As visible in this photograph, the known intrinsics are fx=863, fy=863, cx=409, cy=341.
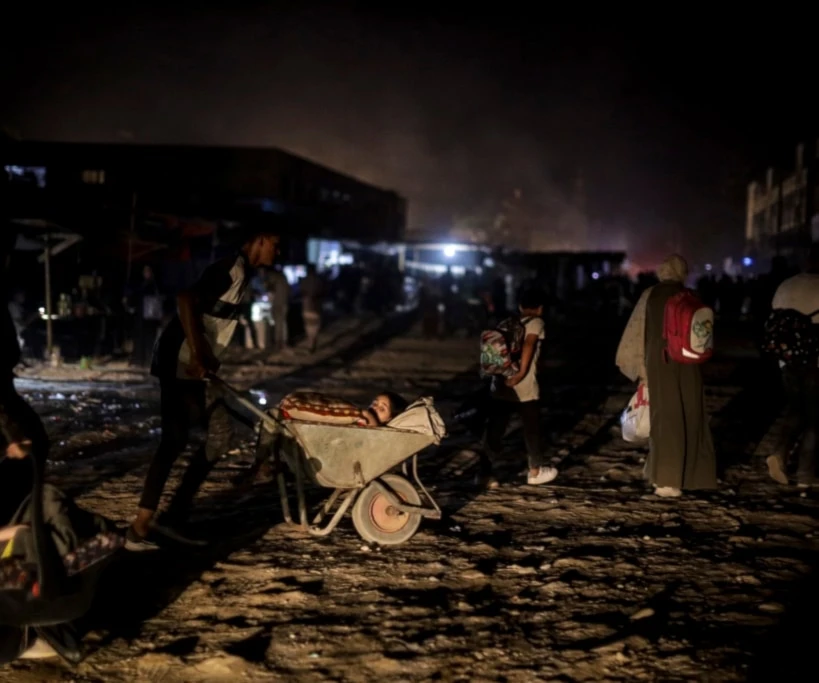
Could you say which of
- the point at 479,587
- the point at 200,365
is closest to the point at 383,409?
the point at 200,365

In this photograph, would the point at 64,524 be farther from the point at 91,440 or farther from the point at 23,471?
the point at 91,440

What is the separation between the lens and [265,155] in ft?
132

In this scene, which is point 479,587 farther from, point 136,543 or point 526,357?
point 526,357

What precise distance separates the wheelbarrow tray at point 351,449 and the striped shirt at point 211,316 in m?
0.70

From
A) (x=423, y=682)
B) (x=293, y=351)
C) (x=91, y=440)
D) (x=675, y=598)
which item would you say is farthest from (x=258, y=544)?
(x=293, y=351)

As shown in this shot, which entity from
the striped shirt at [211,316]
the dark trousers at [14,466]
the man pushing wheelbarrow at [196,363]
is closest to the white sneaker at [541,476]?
the man pushing wheelbarrow at [196,363]

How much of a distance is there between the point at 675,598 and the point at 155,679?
252cm

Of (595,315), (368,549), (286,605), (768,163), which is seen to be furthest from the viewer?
(768,163)

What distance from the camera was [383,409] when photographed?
5.34 metres

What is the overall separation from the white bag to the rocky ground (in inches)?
18.7

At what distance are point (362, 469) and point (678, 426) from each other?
248 cm

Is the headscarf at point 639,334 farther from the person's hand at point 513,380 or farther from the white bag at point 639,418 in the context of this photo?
the person's hand at point 513,380

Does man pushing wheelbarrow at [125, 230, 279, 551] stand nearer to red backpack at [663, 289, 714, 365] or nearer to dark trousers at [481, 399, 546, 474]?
dark trousers at [481, 399, 546, 474]

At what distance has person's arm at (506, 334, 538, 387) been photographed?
6.50 m
